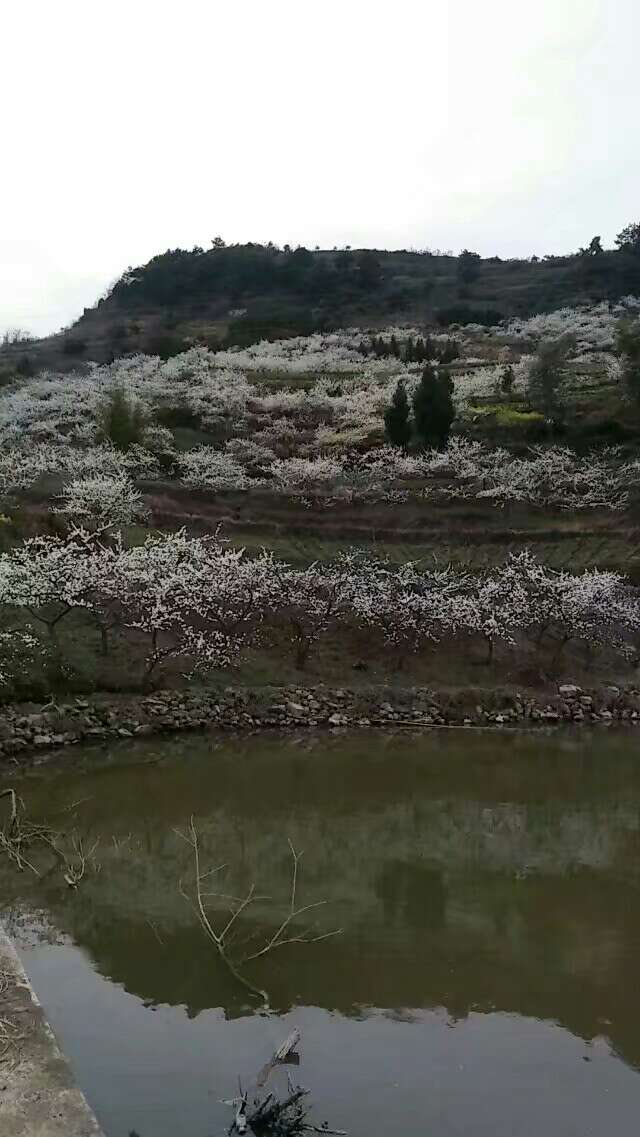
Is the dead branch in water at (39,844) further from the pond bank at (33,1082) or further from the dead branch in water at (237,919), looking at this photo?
the pond bank at (33,1082)

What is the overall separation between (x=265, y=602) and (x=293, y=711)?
4.11 meters

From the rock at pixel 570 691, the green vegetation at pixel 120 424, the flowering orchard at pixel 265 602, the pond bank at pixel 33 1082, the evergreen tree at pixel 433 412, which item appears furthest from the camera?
the evergreen tree at pixel 433 412

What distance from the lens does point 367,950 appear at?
770 centimetres

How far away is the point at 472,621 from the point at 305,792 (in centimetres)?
923

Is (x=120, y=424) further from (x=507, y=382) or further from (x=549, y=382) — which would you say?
(x=507, y=382)

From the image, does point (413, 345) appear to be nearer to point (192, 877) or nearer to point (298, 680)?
point (298, 680)

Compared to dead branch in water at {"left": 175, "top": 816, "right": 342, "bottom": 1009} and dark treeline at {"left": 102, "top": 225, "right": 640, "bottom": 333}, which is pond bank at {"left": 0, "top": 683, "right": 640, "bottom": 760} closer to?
dead branch in water at {"left": 175, "top": 816, "right": 342, "bottom": 1009}

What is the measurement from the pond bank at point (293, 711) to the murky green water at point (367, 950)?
6.02 feet

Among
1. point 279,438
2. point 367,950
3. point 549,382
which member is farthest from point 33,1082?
point 549,382

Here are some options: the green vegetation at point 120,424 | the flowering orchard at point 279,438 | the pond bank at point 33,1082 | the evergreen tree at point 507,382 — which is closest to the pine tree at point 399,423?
the flowering orchard at point 279,438

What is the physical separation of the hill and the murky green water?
4794 centimetres

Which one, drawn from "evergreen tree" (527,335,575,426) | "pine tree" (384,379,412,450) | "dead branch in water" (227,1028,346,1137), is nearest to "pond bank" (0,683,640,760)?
"dead branch in water" (227,1028,346,1137)

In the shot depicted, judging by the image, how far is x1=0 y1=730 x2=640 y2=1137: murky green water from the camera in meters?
5.58

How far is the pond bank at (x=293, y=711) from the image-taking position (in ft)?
51.8
